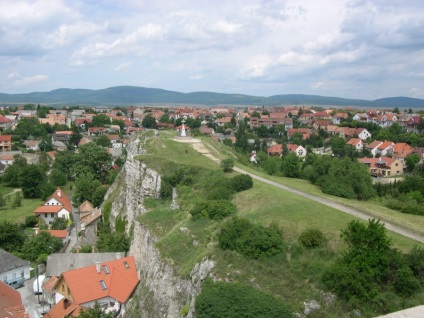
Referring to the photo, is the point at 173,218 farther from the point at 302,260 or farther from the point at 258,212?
the point at 302,260

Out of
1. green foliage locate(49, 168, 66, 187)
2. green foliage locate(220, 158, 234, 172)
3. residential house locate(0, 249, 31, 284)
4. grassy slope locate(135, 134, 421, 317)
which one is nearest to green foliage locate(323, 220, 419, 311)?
grassy slope locate(135, 134, 421, 317)

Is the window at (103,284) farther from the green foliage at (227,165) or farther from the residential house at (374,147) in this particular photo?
the residential house at (374,147)

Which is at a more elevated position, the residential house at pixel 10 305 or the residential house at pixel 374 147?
the residential house at pixel 374 147

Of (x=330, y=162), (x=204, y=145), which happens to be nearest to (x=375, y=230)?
(x=330, y=162)

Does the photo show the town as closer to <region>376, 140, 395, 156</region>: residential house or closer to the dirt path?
<region>376, 140, 395, 156</region>: residential house

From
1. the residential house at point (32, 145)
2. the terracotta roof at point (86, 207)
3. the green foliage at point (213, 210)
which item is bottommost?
the terracotta roof at point (86, 207)

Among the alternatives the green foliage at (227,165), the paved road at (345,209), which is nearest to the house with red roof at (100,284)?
the green foliage at (227,165)
